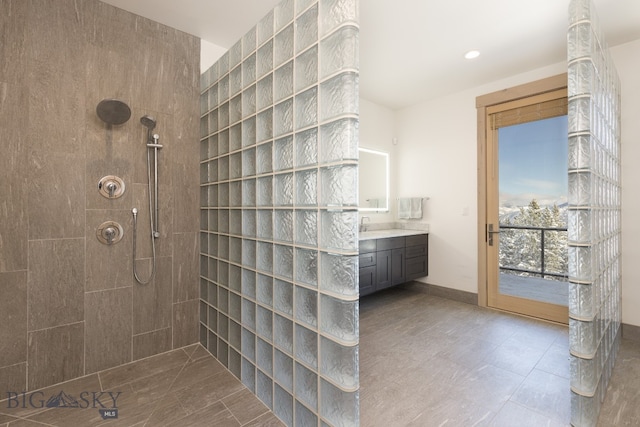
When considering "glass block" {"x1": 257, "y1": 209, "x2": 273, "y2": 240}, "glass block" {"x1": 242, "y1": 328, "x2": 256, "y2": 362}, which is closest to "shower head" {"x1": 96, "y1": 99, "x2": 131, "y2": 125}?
"glass block" {"x1": 257, "y1": 209, "x2": 273, "y2": 240}

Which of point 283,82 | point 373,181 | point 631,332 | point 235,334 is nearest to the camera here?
point 283,82

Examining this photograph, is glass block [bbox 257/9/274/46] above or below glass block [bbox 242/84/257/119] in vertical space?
above

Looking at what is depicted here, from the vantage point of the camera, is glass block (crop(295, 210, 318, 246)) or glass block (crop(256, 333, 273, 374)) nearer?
glass block (crop(295, 210, 318, 246))

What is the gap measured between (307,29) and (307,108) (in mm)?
390

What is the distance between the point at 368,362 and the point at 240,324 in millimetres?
1013

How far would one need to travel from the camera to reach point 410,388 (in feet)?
6.14

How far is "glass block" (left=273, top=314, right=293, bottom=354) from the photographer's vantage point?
154cm

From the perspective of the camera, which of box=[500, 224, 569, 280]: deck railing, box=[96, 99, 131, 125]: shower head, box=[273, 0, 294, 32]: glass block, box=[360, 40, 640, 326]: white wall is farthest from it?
box=[360, 40, 640, 326]: white wall

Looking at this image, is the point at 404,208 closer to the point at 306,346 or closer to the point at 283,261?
the point at 283,261

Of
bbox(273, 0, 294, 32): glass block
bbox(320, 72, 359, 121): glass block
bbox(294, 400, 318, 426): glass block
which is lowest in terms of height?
bbox(294, 400, 318, 426): glass block

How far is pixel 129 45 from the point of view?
2184 millimetres

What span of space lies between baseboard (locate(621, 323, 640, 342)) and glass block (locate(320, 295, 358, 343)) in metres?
2.95

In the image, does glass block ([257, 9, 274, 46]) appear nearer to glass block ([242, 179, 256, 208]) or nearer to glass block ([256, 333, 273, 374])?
glass block ([242, 179, 256, 208])

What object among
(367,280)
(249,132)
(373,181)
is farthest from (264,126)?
(373,181)
